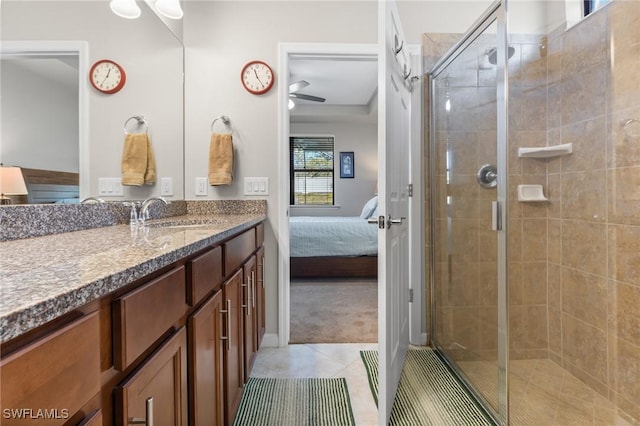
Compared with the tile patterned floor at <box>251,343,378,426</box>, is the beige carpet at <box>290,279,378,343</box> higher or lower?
higher

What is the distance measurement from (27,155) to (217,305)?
0.77m

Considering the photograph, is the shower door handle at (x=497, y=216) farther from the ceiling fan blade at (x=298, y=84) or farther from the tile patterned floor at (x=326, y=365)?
the ceiling fan blade at (x=298, y=84)

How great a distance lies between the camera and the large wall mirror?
0.99 meters

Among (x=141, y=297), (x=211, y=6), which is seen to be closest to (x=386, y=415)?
(x=141, y=297)

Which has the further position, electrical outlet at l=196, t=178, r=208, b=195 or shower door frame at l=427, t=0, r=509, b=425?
electrical outlet at l=196, t=178, r=208, b=195

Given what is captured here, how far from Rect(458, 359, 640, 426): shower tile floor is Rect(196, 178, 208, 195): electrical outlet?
1.91 metres

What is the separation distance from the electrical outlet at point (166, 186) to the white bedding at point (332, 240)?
6.29ft

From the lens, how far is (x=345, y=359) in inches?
79.8

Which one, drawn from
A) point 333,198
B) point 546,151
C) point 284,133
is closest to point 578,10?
point 546,151

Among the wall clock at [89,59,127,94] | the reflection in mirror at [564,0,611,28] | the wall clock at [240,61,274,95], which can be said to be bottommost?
the wall clock at [89,59,127,94]

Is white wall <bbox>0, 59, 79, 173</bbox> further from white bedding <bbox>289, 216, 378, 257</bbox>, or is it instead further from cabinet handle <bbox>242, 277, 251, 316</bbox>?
white bedding <bbox>289, 216, 378, 257</bbox>

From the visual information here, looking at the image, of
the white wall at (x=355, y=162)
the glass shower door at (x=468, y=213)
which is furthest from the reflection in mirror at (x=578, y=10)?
the white wall at (x=355, y=162)

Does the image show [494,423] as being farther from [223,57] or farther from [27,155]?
[223,57]

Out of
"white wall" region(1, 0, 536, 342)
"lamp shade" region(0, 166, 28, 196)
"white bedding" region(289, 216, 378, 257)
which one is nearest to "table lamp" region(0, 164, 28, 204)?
"lamp shade" region(0, 166, 28, 196)
